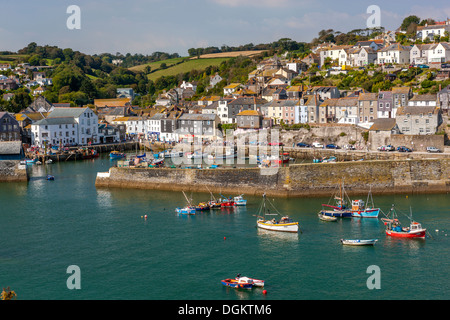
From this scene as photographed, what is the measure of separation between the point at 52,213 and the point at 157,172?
737 centimetres

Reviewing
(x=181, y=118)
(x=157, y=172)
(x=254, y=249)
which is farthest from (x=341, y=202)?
(x=181, y=118)

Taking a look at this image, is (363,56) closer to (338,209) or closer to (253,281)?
(338,209)

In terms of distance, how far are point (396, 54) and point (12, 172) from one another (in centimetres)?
4209

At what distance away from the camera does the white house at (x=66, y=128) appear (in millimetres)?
47812

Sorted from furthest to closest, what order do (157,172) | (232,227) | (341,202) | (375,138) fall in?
(375,138) < (157,172) < (341,202) < (232,227)

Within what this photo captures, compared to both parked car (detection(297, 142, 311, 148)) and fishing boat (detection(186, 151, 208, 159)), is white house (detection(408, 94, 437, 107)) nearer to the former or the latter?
parked car (detection(297, 142, 311, 148))

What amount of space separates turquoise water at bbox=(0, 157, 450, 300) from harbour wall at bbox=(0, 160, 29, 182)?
7188 millimetres

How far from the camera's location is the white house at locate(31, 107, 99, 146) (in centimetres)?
4781

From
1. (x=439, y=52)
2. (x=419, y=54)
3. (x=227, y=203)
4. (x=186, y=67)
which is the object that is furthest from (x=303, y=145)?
(x=186, y=67)

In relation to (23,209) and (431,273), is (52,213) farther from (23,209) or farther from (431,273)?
(431,273)

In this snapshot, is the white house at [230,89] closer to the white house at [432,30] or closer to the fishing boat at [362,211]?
the white house at [432,30]

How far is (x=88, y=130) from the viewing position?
169 ft

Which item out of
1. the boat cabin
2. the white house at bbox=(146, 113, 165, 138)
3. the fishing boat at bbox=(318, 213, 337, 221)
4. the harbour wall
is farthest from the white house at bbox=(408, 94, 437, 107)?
the harbour wall

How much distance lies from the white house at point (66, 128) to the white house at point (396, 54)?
109 feet
